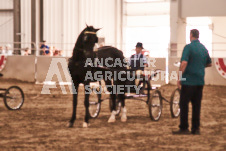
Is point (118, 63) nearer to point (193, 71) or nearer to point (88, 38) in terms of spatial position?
point (88, 38)

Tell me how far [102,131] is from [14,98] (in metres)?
4.21

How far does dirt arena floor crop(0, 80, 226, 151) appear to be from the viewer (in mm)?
7834

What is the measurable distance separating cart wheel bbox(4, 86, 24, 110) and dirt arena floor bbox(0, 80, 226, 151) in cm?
21

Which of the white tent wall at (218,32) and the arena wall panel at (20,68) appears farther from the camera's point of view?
the white tent wall at (218,32)

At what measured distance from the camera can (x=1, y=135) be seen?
8781 millimetres

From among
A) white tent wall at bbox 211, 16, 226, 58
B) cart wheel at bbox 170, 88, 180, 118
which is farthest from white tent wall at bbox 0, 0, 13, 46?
cart wheel at bbox 170, 88, 180, 118

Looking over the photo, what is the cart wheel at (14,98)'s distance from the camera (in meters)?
12.6

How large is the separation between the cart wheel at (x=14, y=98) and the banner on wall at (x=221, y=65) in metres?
10.1

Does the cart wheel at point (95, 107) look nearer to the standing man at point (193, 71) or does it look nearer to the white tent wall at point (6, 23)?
the standing man at point (193, 71)

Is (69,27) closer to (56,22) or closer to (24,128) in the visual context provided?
(56,22)

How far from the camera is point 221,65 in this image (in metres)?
20.2

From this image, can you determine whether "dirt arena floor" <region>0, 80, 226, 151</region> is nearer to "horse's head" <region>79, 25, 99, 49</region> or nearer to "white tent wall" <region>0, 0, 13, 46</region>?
"horse's head" <region>79, 25, 99, 49</region>

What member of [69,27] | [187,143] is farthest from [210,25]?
[187,143]

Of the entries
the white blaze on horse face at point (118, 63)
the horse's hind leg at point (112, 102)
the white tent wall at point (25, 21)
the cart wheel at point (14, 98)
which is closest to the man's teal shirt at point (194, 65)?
the horse's hind leg at point (112, 102)
